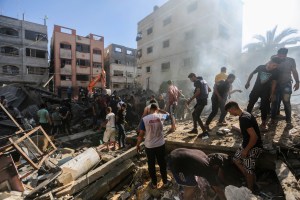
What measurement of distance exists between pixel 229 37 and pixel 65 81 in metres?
24.8

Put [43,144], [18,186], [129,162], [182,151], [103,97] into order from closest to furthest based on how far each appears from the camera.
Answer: [182,151], [18,186], [129,162], [43,144], [103,97]

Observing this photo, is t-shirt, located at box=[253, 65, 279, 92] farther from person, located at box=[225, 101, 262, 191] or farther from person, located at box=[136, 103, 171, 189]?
person, located at box=[136, 103, 171, 189]

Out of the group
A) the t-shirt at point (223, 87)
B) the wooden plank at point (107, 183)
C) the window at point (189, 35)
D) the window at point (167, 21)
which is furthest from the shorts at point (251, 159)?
the window at point (167, 21)

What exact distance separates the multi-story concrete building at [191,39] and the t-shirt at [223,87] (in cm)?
1351

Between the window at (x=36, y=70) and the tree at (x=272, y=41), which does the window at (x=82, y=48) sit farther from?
the tree at (x=272, y=41)

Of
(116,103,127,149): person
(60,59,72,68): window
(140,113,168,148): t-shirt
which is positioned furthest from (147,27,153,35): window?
(140,113,168,148): t-shirt

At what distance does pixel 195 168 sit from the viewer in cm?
281

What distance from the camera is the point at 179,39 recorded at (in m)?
22.0

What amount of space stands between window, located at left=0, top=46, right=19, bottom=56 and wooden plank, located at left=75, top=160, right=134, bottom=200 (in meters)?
28.4

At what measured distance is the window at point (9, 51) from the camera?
24708mm

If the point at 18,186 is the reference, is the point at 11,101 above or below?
above

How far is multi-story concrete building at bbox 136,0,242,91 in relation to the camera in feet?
61.8

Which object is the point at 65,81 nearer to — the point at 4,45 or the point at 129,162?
the point at 4,45

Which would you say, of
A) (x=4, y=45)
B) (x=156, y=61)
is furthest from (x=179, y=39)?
(x=4, y=45)
